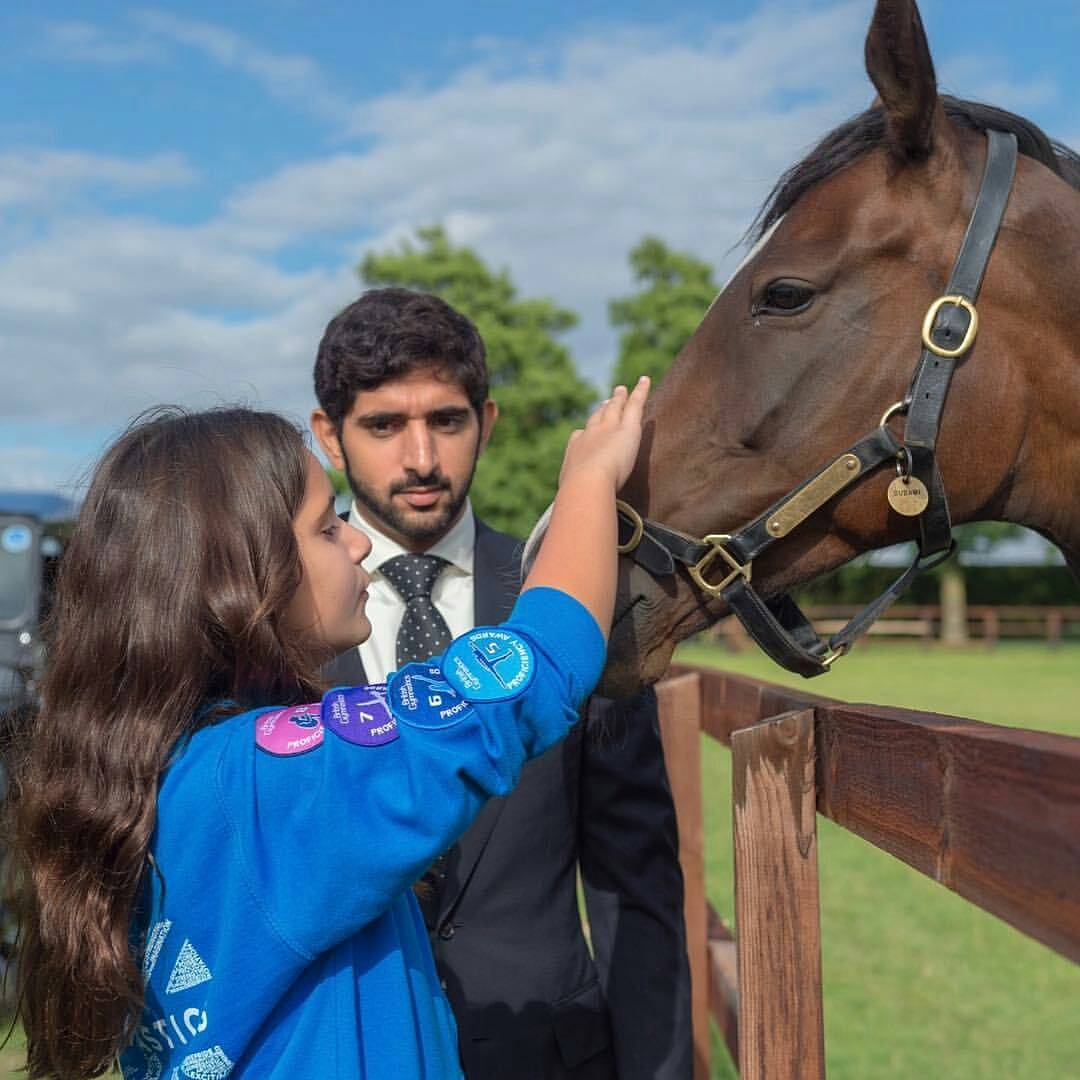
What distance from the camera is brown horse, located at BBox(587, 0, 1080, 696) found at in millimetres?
2227

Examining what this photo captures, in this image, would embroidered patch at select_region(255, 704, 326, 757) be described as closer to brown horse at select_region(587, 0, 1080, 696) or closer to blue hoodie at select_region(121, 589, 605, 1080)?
blue hoodie at select_region(121, 589, 605, 1080)

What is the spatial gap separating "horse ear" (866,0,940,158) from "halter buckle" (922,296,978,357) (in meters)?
0.30

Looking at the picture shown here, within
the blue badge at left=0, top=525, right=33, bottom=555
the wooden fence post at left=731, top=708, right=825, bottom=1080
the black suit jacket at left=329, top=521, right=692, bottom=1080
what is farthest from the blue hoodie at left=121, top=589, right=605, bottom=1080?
the blue badge at left=0, top=525, right=33, bottom=555

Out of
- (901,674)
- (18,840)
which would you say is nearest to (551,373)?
(901,674)

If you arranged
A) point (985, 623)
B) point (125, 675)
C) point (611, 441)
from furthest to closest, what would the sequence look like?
point (985, 623), point (611, 441), point (125, 675)

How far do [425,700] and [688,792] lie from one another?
9.33 ft

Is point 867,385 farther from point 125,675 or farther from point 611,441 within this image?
point 125,675

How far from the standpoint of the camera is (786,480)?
2264 millimetres

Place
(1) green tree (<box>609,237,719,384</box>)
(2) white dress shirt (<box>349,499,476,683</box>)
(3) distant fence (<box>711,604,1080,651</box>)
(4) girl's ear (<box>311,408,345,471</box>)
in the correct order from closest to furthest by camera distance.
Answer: (2) white dress shirt (<box>349,499,476,683</box>) < (4) girl's ear (<box>311,408,345,471</box>) < (3) distant fence (<box>711,604,1080,651</box>) < (1) green tree (<box>609,237,719,384</box>)

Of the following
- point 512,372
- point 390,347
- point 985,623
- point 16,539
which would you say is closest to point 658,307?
point 512,372

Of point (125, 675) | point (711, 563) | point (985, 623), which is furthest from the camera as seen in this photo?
point (985, 623)

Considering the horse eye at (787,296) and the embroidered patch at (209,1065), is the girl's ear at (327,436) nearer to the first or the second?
the horse eye at (787,296)

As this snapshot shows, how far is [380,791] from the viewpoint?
1323 mm

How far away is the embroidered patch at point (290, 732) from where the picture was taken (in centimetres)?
137
